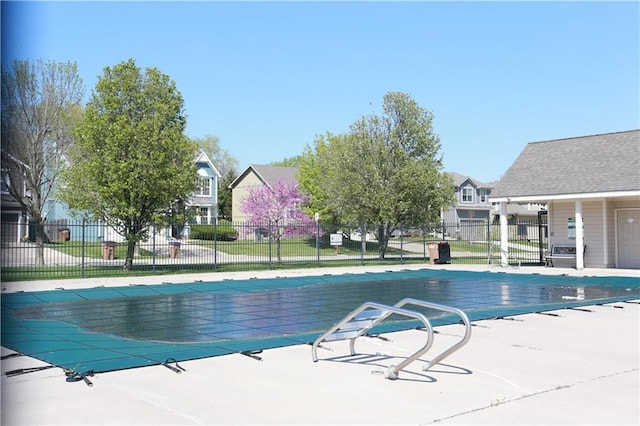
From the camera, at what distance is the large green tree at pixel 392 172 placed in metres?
28.5

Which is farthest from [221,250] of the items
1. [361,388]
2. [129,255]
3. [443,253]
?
[361,388]

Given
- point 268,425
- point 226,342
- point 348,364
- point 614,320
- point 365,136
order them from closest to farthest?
1. point 268,425
2. point 348,364
3. point 226,342
4. point 614,320
5. point 365,136

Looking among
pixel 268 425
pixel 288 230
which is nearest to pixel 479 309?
pixel 268 425

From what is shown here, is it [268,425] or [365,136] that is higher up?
[365,136]

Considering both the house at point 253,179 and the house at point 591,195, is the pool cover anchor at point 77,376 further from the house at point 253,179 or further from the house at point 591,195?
the house at point 253,179

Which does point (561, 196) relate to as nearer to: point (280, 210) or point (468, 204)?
point (280, 210)

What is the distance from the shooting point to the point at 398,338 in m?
8.74

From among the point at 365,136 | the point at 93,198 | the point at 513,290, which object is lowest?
the point at 513,290

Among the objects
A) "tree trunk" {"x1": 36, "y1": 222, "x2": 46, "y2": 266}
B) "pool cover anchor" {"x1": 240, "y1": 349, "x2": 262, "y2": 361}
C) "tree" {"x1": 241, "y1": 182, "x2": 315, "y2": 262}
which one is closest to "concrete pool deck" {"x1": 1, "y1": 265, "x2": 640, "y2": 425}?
"pool cover anchor" {"x1": 240, "y1": 349, "x2": 262, "y2": 361}

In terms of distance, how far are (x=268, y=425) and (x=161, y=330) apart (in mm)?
5458

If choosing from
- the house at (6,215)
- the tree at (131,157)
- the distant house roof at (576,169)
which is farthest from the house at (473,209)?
the house at (6,215)

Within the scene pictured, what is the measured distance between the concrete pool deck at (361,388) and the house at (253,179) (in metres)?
43.2

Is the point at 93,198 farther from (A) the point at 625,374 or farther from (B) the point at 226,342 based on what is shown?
(A) the point at 625,374

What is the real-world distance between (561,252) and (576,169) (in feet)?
10.7
